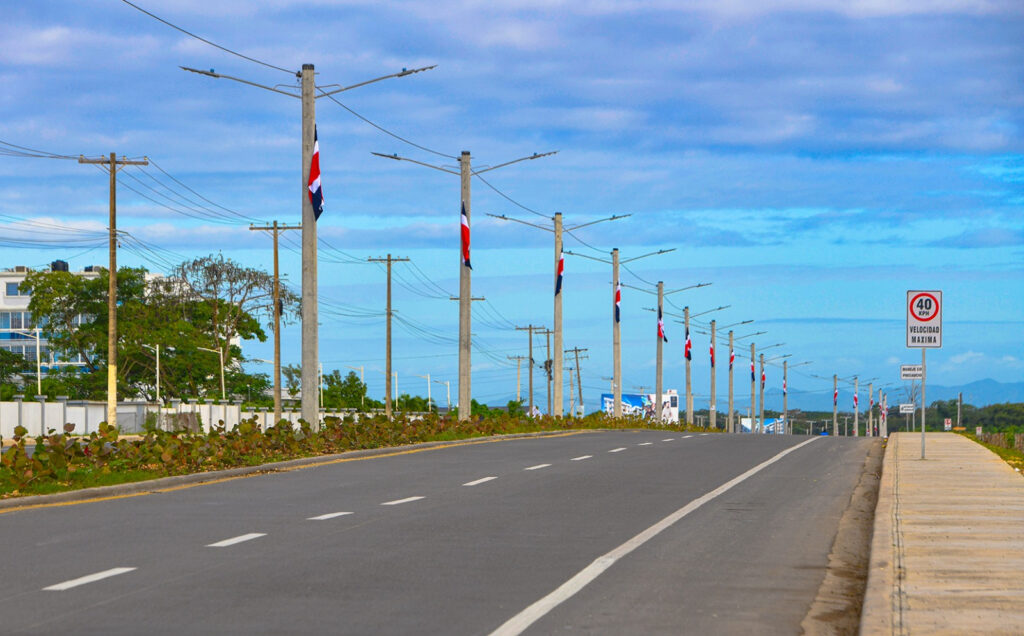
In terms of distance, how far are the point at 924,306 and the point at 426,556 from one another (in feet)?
51.0

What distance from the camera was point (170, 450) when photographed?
21891mm

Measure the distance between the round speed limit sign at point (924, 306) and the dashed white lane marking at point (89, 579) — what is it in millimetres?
17440

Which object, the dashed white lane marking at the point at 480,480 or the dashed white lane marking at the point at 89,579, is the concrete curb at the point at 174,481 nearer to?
the dashed white lane marking at the point at 480,480

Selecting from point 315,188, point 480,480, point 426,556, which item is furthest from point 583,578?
point 315,188

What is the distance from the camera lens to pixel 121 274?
10388 cm

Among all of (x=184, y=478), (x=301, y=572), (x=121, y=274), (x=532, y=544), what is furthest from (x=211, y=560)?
(x=121, y=274)

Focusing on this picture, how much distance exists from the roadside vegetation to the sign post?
11256 millimetres

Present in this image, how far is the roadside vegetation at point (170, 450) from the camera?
18891mm

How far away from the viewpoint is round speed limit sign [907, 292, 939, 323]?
82.2ft

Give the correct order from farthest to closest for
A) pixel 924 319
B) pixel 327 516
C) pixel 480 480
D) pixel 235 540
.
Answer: pixel 924 319 < pixel 480 480 < pixel 327 516 < pixel 235 540

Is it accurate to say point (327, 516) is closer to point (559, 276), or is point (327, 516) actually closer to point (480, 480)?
point (480, 480)

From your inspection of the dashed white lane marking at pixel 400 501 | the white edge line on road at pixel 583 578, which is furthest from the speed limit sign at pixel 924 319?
the dashed white lane marking at pixel 400 501

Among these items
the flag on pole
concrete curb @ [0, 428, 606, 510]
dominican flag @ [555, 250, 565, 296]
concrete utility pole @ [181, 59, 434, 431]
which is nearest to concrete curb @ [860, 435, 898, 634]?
concrete curb @ [0, 428, 606, 510]

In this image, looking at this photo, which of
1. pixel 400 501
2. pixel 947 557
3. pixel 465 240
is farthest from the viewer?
pixel 465 240
